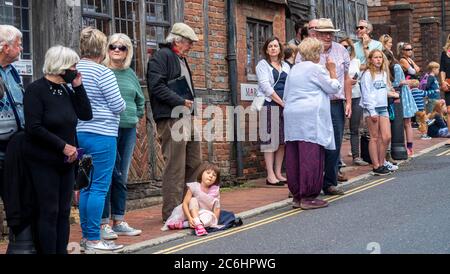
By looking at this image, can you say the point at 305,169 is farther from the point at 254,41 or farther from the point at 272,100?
the point at 254,41

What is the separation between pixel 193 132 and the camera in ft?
35.7

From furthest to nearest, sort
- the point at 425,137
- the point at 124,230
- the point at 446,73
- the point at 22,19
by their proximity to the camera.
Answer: the point at 425,137 < the point at 446,73 < the point at 22,19 < the point at 124,230

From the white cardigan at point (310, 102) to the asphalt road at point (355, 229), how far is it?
90 centimetres

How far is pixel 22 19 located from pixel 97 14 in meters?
1.18

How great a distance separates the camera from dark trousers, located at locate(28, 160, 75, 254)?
7660 millimetres

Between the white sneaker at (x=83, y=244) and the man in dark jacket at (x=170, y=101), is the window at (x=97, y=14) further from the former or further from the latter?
the white sneaker at (x=83, y=244)

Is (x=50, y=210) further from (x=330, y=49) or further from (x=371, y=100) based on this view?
(x=371, y=100)

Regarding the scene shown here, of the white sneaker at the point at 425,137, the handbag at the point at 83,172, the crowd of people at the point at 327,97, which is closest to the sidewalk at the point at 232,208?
the crowd of people at the point at 327,97

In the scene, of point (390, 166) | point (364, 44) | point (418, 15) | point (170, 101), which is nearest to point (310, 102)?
point (170, 101)

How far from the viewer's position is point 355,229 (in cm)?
927
